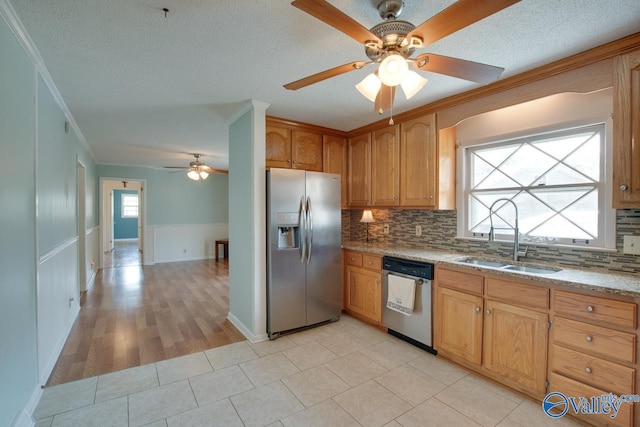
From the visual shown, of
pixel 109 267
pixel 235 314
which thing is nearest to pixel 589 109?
pixel 235 314

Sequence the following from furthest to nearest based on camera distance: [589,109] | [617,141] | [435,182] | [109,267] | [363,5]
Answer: [109,267] < [435,182] < [589,109] < [617,141] < [363,5]

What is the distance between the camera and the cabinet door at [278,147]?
3221 mm

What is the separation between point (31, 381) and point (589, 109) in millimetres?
4308

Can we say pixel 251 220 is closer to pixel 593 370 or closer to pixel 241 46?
pixel 241 46

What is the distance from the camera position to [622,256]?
2.01 meters

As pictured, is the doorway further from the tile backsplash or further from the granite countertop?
the granite countertop

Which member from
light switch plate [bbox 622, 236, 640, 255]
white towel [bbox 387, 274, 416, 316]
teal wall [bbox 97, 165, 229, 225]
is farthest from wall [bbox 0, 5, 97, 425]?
teal wall [bbox 97, 165, 229, 225]

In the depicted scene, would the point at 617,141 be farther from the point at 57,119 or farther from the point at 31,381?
the point at 57,119

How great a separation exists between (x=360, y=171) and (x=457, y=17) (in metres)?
2.54

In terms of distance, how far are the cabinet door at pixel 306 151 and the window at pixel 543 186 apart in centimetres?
167

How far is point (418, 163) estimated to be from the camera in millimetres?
2992

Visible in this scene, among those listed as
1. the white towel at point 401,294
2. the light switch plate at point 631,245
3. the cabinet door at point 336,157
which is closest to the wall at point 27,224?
the cabinet door at point 336,157

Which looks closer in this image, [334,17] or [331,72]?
[334,17]

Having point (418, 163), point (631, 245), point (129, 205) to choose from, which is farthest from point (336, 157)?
point (129, 205)
